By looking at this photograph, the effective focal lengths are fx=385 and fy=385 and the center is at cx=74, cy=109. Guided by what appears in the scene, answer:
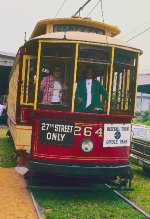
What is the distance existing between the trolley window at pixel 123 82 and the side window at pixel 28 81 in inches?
88.4

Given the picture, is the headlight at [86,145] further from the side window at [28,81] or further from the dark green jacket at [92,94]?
the side window at [28,81]

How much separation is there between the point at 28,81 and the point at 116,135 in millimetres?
2753

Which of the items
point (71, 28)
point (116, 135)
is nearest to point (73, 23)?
point (71, 28)

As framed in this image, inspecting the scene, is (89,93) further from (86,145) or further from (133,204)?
(133,204)

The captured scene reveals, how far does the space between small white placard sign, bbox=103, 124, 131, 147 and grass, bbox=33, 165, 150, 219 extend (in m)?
0.99

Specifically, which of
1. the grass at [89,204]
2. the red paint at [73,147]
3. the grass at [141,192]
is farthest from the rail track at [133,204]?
the red paint at [73,147]

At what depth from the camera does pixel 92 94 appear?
7.72m

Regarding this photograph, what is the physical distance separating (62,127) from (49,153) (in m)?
0.55

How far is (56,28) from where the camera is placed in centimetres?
969

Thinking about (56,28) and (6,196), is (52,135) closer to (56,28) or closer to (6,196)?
(6,196)

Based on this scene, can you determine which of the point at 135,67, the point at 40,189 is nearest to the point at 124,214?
the point at 40,189

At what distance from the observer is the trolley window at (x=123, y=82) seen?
7.59 metres

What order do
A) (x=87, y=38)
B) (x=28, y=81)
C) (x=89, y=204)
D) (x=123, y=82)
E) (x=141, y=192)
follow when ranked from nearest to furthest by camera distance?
(x=89, y=204)
(x=87, y=38)
(x=123, y=82)
(x=141, y=192)
(x=28, y=81)

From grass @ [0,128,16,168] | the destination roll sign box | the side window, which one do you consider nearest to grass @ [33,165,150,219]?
the side window
